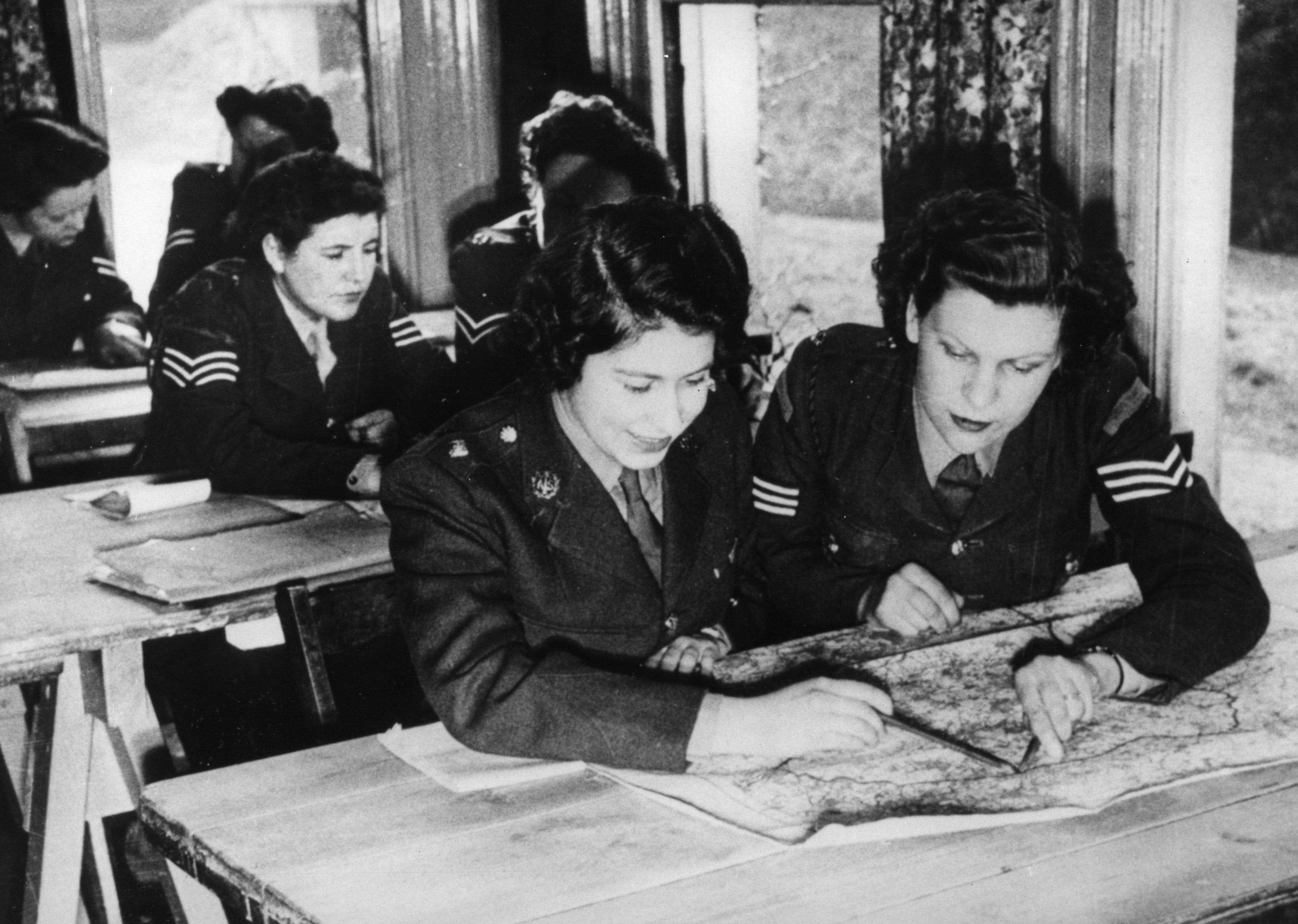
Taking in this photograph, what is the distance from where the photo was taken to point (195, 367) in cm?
380

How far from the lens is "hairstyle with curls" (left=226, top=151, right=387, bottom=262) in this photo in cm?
381

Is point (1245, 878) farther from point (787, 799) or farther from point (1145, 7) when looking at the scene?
point (1145, 7)

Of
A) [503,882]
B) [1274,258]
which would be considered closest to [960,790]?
[503,882]

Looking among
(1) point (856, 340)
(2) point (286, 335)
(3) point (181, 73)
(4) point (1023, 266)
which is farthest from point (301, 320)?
(4) point (1023, 266)

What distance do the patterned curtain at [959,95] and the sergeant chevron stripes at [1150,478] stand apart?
7.46ft

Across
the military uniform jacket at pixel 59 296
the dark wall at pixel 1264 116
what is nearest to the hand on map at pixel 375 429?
the military uniform jacket at pixel 59 296

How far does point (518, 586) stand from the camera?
1.87m

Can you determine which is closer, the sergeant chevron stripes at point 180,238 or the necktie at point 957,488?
the necktie at point 957,488

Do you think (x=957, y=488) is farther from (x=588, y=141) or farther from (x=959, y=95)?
(x=959, y=95)

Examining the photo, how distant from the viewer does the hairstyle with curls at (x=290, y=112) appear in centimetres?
373

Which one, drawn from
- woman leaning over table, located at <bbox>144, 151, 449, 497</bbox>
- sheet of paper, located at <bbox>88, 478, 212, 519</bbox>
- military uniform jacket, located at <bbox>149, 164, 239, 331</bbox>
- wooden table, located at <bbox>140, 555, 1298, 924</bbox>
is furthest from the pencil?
military uniform jacket, located at <bbox>149, 164, 239, 331</bbox>

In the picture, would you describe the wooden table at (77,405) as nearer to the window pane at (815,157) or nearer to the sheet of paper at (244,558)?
the sheet of paper at (244,558)

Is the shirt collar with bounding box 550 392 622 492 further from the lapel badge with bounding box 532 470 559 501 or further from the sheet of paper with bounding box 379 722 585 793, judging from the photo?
the sheet of paper with bounding box 379 722 585 793

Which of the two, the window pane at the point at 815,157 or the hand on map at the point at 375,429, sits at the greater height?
the window pane at the point at 815,157
